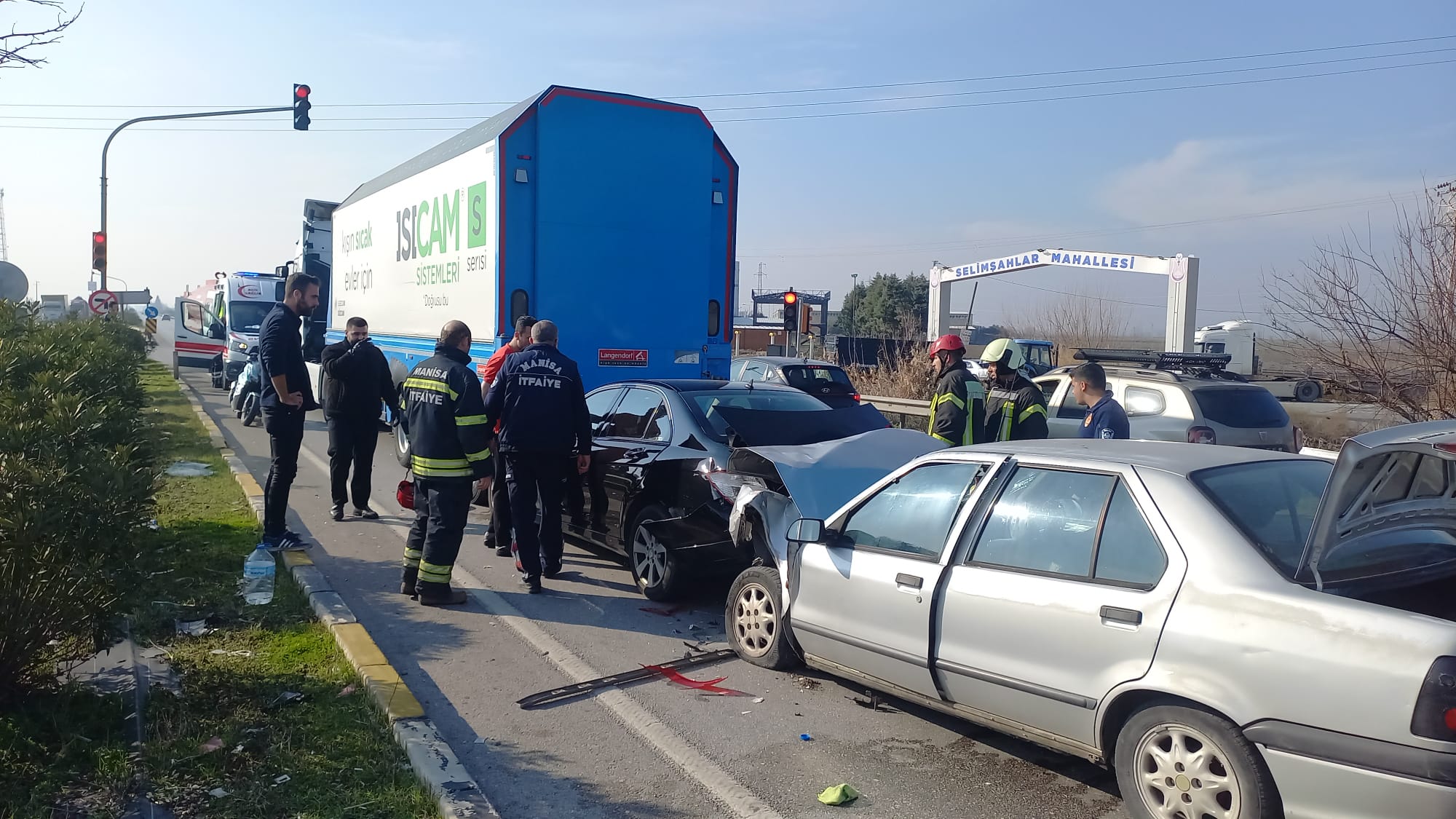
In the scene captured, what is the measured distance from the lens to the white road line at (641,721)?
13.2ft

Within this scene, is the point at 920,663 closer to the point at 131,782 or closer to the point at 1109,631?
the point at 1109,631

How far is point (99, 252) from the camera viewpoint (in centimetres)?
2544

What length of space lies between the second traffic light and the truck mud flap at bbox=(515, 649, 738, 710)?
13.8 m

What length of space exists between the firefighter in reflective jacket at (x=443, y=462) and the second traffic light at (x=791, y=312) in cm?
1289

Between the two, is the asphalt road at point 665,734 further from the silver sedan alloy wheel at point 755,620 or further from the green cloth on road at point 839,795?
the silver sedan alloy wheel at point 755,620

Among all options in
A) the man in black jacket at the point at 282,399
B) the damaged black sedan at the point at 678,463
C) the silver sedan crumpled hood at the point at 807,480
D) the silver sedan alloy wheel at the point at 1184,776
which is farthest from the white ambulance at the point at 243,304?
the silver sedan alloy wheel at the point at 1184,776

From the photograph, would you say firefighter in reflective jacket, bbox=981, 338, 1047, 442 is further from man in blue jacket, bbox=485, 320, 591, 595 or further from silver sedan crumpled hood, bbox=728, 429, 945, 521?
man in blue jacket, bbox=485, 320, 591, 595

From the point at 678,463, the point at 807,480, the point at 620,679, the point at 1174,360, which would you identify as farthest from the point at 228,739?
the point at 1174,360

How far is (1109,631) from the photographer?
3643 mm

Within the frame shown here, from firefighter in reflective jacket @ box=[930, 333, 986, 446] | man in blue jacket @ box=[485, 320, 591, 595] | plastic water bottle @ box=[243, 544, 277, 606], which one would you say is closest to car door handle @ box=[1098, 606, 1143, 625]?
firefighter in reflective jacket @ box=[930, 333, 986, 446]

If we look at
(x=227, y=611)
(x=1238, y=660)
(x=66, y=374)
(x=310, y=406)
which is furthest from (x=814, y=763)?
(x=310, y=406)

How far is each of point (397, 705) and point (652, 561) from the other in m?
2.48

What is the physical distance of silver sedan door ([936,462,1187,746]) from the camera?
3619 mm

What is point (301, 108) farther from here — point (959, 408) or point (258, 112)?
point (959, 408)
